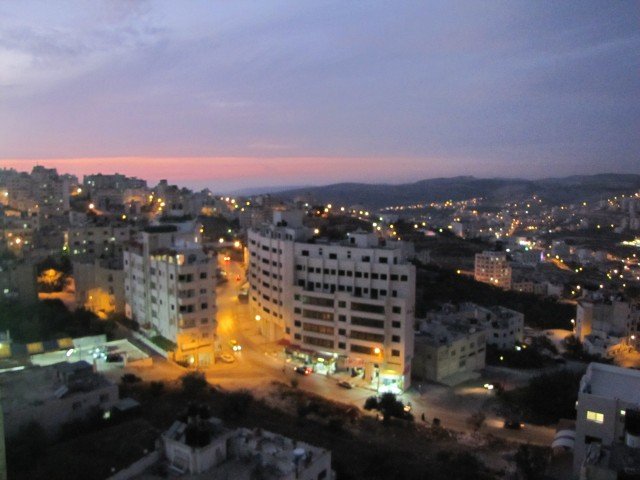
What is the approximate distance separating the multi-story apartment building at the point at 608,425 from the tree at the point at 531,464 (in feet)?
1.64

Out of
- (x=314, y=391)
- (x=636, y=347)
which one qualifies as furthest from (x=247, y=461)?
(x=636, y=347)

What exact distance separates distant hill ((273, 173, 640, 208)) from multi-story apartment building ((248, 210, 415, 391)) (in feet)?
258

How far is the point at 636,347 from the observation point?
21.2m

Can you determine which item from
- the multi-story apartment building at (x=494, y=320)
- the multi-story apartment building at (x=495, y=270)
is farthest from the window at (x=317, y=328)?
the multi-story apartment building at (x=495, y=270)

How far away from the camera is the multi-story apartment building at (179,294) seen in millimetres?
14188

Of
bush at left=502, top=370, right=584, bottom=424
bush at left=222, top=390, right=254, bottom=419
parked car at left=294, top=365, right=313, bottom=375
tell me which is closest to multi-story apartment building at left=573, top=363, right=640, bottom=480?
bush at left=502, top=370, right=584, bottom=424

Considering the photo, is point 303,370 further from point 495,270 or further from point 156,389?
point 495,270

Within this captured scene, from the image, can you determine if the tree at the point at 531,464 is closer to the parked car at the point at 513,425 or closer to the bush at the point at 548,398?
the parked car at the point at 513,425

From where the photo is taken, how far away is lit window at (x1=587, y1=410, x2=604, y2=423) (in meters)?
8.75

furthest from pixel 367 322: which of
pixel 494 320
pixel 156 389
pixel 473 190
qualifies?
pixel 473 190

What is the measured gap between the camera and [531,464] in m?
8.95

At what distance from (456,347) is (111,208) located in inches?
1015

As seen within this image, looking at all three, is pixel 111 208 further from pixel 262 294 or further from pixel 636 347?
pixel 636 347

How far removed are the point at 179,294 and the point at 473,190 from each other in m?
116
